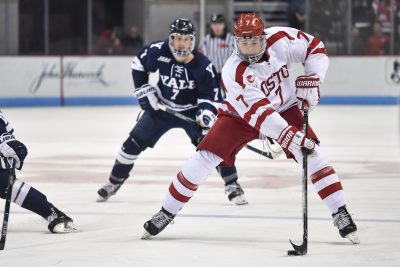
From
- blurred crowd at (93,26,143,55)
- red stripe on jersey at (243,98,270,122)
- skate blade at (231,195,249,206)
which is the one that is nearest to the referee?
blurred crowd at (93,26,143,55)

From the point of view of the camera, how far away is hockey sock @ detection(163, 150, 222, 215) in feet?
16.8

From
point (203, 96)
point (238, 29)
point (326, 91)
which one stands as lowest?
point (326, 91)

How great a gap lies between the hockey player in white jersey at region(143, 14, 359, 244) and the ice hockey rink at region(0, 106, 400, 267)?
0.19 m

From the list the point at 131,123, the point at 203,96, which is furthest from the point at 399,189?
the point at 131,123

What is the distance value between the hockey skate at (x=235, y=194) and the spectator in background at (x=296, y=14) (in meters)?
10.1

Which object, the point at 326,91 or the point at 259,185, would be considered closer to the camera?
the point at 259,185

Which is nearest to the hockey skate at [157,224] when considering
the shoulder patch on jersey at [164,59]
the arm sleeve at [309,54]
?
the arm sleeve at [309,54]

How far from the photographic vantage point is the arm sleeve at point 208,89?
21.0ft

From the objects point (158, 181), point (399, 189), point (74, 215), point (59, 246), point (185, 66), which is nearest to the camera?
point (59, 246)

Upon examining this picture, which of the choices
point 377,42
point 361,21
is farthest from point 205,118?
point 361,21

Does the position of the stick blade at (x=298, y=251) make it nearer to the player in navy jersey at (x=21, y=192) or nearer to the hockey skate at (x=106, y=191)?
the player in navy jersey at (x=21, y=192)

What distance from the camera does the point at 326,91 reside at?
15.7 metres

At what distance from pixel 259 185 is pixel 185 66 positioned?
3.87 feet

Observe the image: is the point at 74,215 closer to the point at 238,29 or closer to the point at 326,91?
the point at 238,29
